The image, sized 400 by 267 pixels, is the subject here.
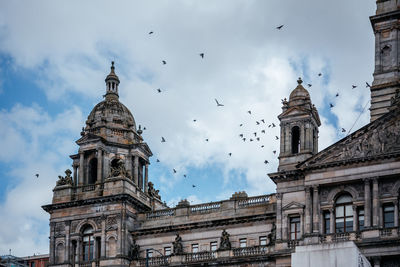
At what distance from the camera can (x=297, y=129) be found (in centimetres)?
7212

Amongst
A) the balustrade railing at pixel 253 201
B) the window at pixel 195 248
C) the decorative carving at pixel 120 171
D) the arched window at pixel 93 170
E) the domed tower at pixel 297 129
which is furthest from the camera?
the arched window at pixel 93 170

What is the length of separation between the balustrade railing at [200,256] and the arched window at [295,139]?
10624 millimetres

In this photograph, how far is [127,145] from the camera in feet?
269

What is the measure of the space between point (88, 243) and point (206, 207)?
10688 mm

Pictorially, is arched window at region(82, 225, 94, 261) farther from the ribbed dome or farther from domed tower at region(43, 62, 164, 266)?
the ribbed dome

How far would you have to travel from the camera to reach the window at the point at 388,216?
211 feet

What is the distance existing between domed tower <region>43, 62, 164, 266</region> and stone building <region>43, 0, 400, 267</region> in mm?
92

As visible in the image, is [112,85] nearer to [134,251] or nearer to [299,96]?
[134,251]

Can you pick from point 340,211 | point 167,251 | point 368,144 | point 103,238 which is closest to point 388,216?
point 340,211

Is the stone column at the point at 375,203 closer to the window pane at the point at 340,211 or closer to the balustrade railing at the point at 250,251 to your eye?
the window pane at the point at 340,211

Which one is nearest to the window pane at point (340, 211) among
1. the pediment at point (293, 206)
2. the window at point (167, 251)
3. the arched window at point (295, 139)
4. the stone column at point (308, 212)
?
the stone column at point (308, 212)

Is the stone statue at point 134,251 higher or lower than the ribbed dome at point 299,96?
Result: lower

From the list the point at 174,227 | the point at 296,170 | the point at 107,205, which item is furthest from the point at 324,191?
the point at 107,205

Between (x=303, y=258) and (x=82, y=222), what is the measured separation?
32.2 m
